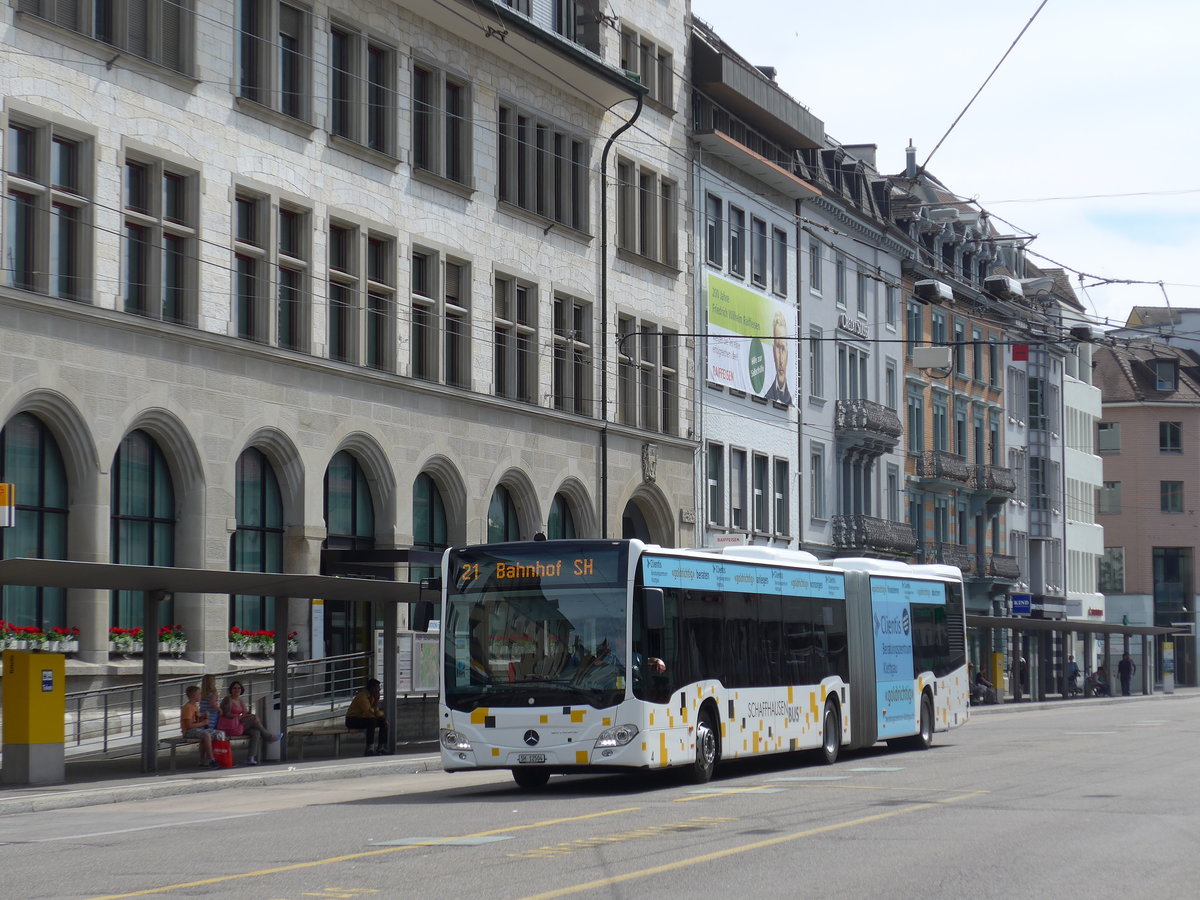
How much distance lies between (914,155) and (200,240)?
4791 cm

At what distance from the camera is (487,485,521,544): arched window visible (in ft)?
135

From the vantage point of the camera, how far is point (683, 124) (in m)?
49.8

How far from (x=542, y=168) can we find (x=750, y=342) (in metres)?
11.4

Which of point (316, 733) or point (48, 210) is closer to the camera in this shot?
point (48, 210)

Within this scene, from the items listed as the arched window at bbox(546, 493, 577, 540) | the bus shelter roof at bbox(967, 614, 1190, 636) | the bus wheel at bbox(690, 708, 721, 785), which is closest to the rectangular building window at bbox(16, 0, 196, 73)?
the bus wheel at bbox(690, 708, 721, 785)

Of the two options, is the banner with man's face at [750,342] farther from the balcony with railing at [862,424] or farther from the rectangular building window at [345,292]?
the rectangular building window at [345,292]

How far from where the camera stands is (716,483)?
51.2m

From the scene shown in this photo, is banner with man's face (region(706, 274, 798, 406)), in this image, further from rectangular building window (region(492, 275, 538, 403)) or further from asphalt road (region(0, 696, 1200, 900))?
asphalt road (region(0, 696, 1200, 900))

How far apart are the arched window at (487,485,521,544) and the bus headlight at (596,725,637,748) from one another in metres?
19.1

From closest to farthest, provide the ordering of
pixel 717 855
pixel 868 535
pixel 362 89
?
1. pixel 717 855
2. pixel 362 89
3. pixel 868 535

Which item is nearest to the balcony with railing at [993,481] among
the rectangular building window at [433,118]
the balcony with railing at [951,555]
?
the balcony with railing at [951,555]

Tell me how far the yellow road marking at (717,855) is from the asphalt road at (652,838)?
0.03 m

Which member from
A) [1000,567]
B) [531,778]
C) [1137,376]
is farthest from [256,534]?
[1137,376]

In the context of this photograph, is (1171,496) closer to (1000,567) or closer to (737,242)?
(1000,567)
